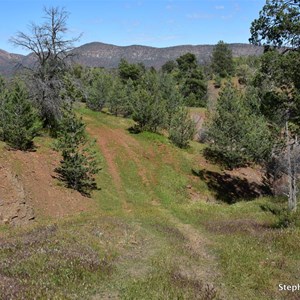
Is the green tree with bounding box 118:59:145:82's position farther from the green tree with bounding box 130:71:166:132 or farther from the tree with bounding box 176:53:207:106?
the green tree with bounding box 130:71:166:132

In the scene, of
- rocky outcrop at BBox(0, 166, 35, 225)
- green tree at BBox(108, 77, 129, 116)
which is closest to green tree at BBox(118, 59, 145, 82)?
green tree at BBox(108, 77, 129, 116)

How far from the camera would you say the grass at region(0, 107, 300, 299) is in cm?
904

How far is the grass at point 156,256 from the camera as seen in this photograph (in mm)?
9039

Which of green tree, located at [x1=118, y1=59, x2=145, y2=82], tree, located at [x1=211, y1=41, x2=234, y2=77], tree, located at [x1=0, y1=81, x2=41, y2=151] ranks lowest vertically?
tree, located at [x1=0, y1=81, x2=41, y2=151]

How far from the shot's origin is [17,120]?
2681 centimetres

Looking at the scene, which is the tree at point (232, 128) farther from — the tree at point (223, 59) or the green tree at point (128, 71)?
the tree at point (223, 59)

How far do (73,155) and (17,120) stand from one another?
5.84 metres

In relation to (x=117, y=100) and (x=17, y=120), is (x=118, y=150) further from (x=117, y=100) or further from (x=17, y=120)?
(x=117, y=100)

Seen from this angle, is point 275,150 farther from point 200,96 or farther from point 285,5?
point 200,96

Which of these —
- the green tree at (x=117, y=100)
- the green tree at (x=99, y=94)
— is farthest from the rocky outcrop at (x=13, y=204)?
the green tree at (x=99, y=94)

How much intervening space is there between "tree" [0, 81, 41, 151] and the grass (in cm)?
892

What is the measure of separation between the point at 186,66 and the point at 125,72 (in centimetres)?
2133

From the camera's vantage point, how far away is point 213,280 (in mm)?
10469

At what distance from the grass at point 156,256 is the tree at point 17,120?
351 inches
